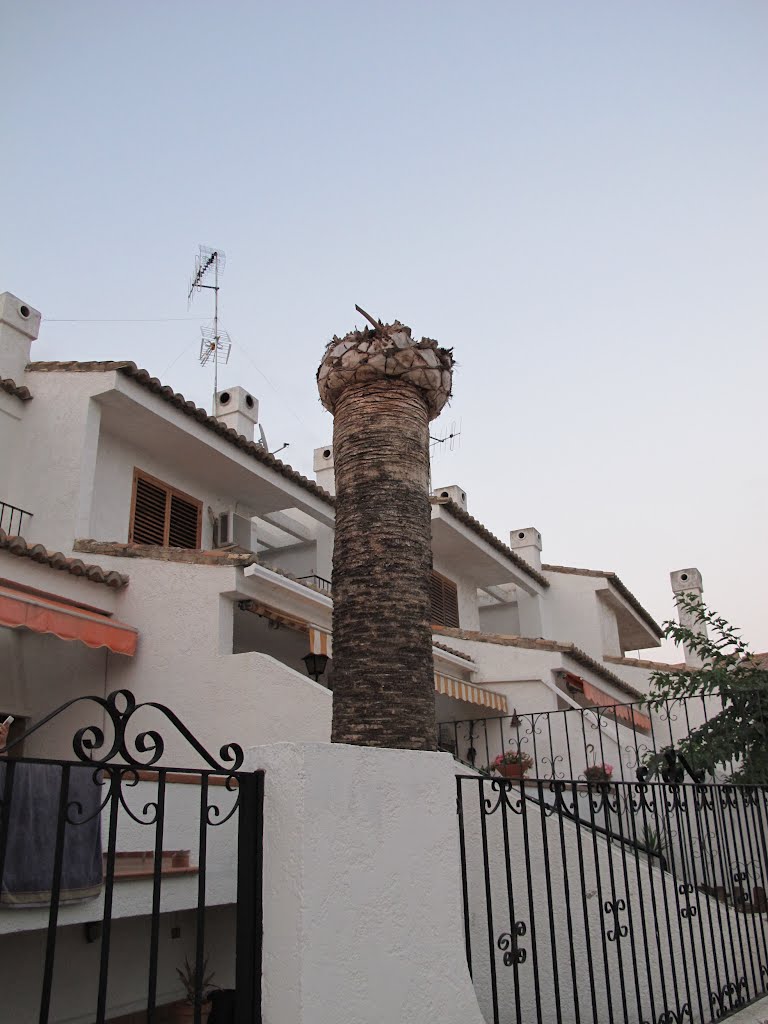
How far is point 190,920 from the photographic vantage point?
32.1 ft

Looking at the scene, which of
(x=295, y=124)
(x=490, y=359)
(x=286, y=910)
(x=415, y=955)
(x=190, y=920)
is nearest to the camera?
(x=286, y=910)

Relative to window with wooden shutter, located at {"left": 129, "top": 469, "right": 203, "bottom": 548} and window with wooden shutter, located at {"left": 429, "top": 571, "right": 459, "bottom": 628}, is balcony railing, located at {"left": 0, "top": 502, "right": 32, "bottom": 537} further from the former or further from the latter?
window with wooden shutter, located at {"left": 429, "top": 571, "right": 459, "bottom": 628}

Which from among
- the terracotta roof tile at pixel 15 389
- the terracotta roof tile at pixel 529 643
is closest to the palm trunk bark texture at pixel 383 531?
the terracotta roof tile at pixel 15 389

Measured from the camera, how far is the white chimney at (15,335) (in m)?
15.7

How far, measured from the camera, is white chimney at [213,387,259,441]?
20125 mm

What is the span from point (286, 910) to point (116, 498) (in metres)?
13.1

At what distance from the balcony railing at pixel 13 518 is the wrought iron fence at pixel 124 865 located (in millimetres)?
3812

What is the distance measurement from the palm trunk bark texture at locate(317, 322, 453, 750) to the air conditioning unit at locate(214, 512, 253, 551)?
1094 cm

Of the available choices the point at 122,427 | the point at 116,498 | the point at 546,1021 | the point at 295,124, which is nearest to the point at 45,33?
the point at 295,124

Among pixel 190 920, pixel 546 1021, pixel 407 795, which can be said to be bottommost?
pixel 546 1021

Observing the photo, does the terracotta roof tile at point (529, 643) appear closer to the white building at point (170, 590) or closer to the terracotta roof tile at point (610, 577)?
the white building at point (170, 590)

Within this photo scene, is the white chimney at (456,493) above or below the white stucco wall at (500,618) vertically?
above

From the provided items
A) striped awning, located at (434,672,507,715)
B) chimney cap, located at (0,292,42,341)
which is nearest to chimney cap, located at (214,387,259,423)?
chimney cap, located at (0,292,42,341)

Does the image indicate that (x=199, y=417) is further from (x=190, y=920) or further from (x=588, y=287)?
(x=190, y=920)
